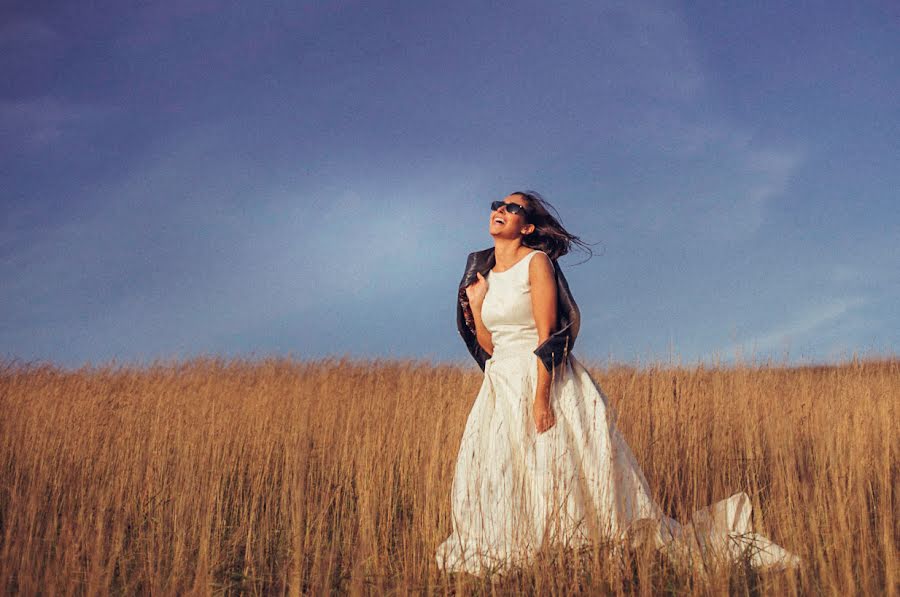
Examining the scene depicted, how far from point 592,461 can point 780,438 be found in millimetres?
3645

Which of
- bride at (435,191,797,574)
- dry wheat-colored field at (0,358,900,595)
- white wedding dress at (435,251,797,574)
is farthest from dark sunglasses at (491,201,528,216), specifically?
dry wheat-colored field at (0,358,900,595)

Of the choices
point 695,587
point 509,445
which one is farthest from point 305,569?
point 695,587

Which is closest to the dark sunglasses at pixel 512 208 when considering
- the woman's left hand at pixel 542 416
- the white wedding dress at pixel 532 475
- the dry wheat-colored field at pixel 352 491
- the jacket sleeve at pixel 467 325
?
the white wedding dress at pixel 532 475

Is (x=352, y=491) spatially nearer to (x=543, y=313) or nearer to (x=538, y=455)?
(x=538, y=455)

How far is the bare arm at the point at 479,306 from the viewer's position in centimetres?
383

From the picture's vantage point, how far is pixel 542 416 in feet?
11.0

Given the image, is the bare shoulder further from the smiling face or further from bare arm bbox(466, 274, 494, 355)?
bare arm bbox(466, 274, 494, 355)

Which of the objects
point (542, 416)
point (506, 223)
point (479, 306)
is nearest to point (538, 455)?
point (542, 416)

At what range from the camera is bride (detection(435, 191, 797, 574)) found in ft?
10.7

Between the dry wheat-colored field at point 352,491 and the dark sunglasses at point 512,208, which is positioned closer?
the dry wheat-colored field at point 352,491

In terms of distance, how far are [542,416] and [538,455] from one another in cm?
21

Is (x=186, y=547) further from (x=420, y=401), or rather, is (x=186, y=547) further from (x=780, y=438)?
(x=780, y=438)

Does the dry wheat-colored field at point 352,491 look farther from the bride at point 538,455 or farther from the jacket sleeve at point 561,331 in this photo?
the jacket sleeve at point 561,331

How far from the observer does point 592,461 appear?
3.39 meters
